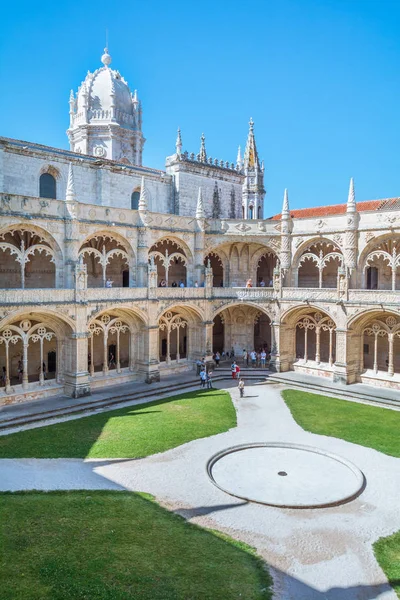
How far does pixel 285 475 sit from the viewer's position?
15.7 meters

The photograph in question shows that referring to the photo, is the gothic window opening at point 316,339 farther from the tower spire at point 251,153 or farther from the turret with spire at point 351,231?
the tower spire at point 251,153

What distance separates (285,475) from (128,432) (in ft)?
23.1

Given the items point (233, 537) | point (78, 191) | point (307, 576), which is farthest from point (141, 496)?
point (78, 191)

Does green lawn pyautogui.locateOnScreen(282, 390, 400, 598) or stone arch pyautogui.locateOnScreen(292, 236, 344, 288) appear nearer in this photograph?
green lawn pyautogui.locateOnScreen(282, 390, 400, 598)

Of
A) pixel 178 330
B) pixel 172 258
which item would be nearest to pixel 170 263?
pixel 172 258

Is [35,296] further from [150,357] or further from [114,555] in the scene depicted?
[114,555]

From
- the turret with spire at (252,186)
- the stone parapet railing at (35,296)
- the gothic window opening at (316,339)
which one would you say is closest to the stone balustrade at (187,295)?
the stone parapet railing at (35,296)

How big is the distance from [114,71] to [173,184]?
12440mm

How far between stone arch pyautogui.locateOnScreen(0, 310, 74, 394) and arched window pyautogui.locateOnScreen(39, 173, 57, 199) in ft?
28.0

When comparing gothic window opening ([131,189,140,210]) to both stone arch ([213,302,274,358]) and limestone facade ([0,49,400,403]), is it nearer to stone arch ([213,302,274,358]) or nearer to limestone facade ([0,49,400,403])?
limestone facade ([0,49,400,403])

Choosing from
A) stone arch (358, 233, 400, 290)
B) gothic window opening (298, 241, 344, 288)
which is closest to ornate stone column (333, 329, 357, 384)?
stone arch (358, 233, 400, 290)

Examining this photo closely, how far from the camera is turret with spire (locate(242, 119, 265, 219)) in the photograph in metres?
40.5

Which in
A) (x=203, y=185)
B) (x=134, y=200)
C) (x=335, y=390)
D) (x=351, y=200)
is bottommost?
(x=335, y=390)

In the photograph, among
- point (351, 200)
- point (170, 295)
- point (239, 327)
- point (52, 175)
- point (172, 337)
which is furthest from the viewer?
point (239, 327)
